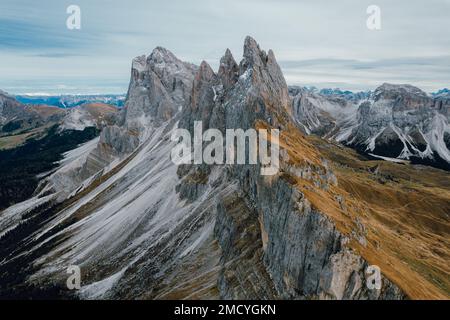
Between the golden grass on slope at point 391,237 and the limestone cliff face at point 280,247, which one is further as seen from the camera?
the golden grass on slope at point 391,237

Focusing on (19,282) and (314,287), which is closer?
(314,287)

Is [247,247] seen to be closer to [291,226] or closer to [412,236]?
[291,226]

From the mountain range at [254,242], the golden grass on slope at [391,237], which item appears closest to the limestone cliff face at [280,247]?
the mountain range at [254,242]

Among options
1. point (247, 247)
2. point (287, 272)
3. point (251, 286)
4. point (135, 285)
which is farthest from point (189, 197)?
point (287, 272)

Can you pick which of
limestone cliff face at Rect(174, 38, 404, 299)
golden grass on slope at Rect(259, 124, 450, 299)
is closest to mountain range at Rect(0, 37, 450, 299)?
limestone cliff face at Rect(174, 38, 404, 299)

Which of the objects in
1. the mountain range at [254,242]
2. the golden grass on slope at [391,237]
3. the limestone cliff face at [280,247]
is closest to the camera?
the limestone cliff face at [280,247]

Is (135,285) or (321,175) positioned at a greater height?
(321,175)

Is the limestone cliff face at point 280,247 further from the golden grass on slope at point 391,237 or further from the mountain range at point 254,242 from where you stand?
the golden grass on slope at point 391,237

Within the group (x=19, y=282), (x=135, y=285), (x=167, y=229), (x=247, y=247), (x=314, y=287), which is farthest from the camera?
(x=19, y=282)

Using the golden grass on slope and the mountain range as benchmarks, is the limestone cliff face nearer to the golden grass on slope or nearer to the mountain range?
the mountain range

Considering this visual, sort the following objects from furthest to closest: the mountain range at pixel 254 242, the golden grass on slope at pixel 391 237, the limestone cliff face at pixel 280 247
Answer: the golden grass on slope at pixel 391 237 < the mountain range at pixel 254 242 < the limestone cliff face at pixel 280 247
